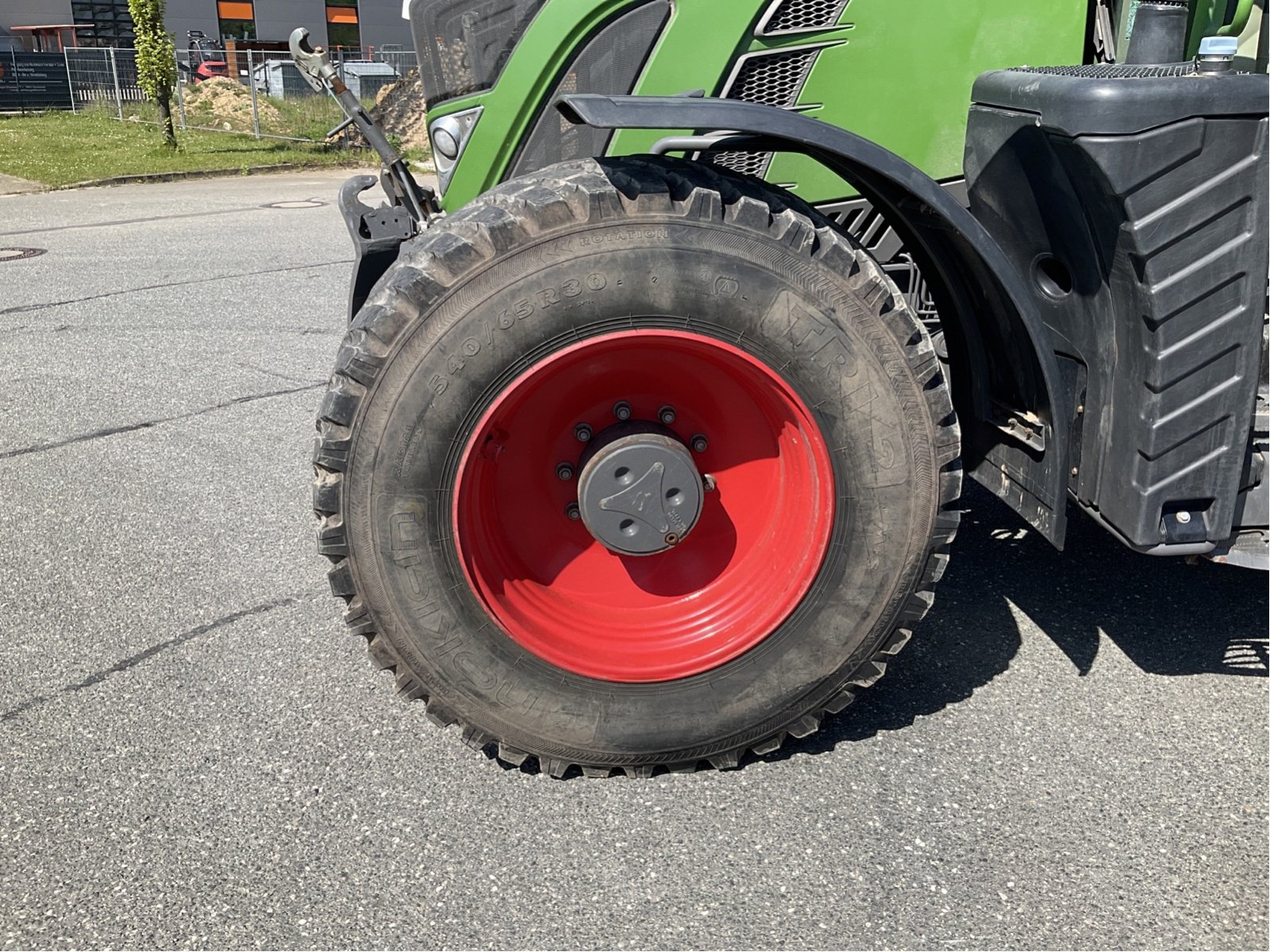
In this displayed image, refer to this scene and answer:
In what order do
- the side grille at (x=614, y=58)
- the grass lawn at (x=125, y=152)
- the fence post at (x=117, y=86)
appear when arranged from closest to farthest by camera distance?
the side grille at (x=614, y=58), the grass lawn at (x=125, y=152), the fence post at (x=117, y=86)

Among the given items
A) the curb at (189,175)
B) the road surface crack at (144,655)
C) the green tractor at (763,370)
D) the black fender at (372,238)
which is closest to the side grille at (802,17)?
the green tractor at (763,370)

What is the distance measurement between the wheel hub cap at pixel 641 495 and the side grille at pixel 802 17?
118 cm

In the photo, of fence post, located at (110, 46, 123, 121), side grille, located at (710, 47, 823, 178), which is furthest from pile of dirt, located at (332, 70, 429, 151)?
side grille, located at (710, 47, 823, 178)

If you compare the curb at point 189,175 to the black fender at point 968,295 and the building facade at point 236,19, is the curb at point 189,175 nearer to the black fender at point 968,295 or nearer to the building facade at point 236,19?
the black fender at point 968,295

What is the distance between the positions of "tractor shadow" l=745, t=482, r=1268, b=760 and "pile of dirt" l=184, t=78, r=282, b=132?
2124 cm

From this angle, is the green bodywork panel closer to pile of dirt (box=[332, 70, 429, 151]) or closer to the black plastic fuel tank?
the black plastic fuel tank

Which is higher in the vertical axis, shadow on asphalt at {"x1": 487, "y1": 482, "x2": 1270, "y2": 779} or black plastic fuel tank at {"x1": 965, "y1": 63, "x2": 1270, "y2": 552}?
black plastic fuel tank at {"x1": 965, "y1": 63, "x2": 1270, "y2": 552}

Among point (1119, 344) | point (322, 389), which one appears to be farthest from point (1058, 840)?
point (322, 389)

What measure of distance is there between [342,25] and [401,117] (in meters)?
27.9

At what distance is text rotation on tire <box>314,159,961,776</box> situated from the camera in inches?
92.5

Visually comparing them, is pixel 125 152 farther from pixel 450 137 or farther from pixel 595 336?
pixel 595 336

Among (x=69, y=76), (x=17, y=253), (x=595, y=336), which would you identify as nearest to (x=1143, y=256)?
(x=595, y=336)

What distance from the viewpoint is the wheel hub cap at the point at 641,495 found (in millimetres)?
2502

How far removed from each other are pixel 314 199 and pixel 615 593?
39.5ft
